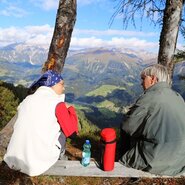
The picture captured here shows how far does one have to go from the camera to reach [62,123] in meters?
4.95

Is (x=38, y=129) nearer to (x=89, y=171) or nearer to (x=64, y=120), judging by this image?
(x=64, y=120)

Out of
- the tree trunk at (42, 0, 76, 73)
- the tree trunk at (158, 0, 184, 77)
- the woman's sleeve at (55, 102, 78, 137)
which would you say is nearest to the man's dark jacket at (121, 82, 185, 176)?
the woman's sleeve at (55, 102, 78, 137)

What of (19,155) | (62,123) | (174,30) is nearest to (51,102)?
(62,123)

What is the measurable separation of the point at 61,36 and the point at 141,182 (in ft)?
14.9

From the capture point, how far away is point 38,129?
16.0 ft

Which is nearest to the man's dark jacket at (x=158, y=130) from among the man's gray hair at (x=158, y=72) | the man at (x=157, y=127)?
the man at (x=157, y=127)

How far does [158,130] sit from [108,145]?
2.67 ft

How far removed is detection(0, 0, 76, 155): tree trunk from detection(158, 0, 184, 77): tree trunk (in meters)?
2.61

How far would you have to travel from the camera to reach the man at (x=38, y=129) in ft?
16.0

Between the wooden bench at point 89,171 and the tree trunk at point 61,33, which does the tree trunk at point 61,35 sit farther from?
the wooden bench at point 89,171

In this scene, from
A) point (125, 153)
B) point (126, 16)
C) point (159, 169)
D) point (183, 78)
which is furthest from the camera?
point (183, 78)

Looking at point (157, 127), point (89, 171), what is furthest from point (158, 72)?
point (89, 171)

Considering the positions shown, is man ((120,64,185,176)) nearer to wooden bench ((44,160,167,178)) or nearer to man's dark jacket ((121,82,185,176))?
man's dark jacket ((121,82,185,176))

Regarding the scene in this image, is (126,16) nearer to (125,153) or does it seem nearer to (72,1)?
(72,1)
